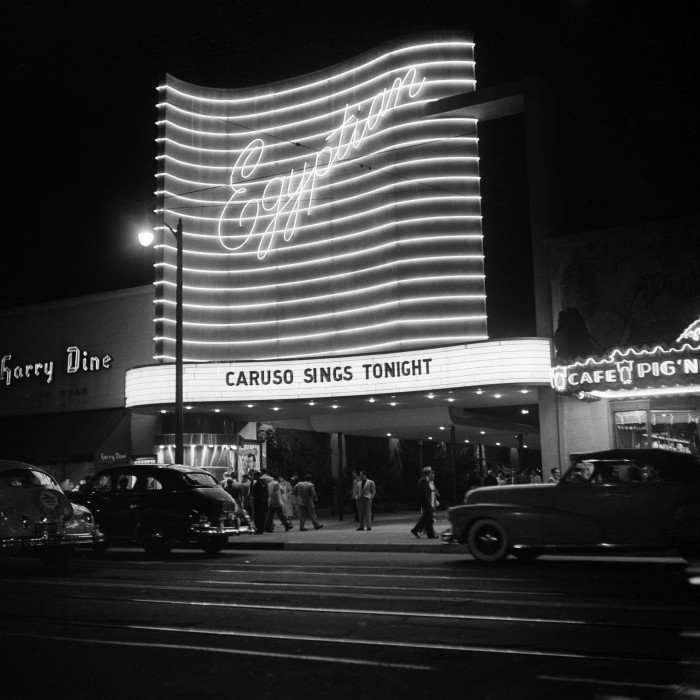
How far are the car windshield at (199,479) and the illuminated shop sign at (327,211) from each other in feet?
29.3

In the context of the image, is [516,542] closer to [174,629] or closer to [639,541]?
[639,541]

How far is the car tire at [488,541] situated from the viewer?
48.7ft

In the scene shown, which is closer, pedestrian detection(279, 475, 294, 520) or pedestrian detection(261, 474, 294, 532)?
pedestrian detection(261, 474, 294, 532)

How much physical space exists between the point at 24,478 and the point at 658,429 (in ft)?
50.4

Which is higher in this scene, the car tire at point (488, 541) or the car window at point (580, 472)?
the car window at point (580, 472)

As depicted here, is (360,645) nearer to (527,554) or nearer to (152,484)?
(527,554)

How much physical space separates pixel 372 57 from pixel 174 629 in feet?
83.2

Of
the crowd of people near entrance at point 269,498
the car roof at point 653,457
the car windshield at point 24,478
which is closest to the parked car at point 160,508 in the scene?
the car windshield at point 24,478

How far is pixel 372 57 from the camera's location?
100ft

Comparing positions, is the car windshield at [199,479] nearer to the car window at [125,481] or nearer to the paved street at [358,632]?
the car window at [125,481]

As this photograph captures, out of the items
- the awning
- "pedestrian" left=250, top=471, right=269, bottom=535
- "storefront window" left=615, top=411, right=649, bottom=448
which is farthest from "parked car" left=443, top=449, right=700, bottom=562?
the awning

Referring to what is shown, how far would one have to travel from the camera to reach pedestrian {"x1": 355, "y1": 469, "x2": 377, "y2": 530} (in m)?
23.7

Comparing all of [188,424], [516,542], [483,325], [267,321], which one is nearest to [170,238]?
[267,321]

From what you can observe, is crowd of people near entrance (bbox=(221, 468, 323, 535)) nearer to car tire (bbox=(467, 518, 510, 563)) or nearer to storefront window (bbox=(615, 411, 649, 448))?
storefront window (bbox=(615, 411, 649, 448))
